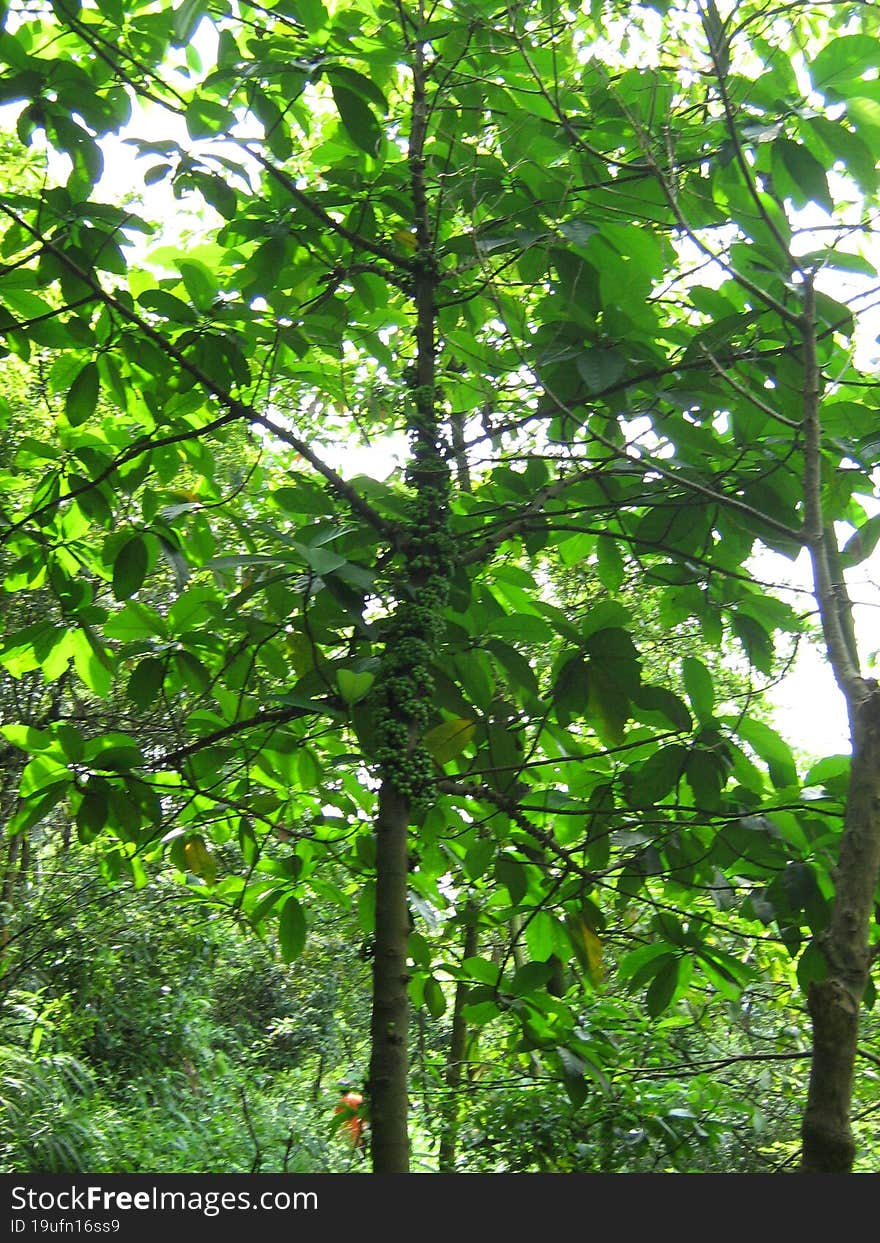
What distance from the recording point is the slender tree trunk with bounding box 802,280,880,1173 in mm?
890

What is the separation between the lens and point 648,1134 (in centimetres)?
235

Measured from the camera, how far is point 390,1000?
1182mm

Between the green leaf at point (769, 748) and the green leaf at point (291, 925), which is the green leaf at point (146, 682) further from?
the green leaf at point (769, 748)

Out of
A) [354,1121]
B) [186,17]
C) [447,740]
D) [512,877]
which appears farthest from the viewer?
[354,1121]

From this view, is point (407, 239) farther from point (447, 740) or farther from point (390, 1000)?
point (390, 1000)

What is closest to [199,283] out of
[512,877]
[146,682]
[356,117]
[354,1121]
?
[356,117]

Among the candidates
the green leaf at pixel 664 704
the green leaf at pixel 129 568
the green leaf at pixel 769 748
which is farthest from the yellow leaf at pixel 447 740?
the green leaf at pixel 129 568

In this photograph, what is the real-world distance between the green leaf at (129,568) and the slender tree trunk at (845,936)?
0.87 meters

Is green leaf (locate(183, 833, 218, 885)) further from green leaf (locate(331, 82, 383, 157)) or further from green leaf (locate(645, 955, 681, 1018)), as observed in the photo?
green leaf (locate(331, 82, 383, 157))

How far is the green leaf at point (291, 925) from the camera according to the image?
1645 millimetres

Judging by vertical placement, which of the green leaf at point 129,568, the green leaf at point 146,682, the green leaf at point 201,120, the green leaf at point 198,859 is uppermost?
the green leaf at point 201,120

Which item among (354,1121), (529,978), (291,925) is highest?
(291,925)

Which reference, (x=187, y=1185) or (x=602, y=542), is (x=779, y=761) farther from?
(x=187, y=1185)

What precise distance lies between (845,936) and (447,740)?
0.53 metres
